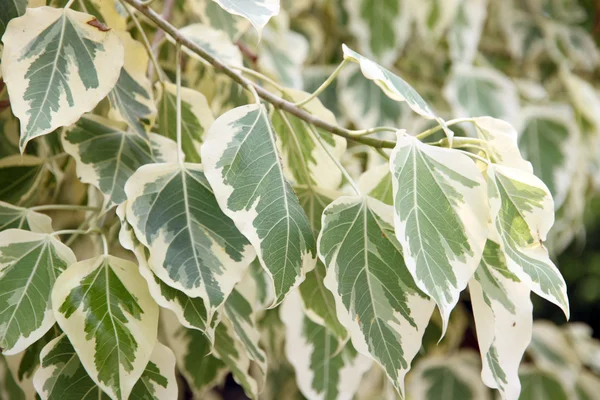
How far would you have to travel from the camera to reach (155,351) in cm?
56

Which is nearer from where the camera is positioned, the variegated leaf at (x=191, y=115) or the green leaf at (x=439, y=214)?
the green leaf at (x=439, y=214)

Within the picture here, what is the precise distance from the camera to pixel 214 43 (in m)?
0.79

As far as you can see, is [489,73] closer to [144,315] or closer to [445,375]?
[445,375]

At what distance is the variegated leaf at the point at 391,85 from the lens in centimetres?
50

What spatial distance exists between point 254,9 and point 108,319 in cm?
28

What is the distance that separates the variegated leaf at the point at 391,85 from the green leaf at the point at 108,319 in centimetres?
25

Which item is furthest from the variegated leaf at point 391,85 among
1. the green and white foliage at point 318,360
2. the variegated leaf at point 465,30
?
the variegated leaf at point 465,30

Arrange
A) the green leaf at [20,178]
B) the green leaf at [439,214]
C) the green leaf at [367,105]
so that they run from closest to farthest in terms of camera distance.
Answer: the green leaf at [439,214] → the green leaf at [20,178] → the green leaf at [367,105]

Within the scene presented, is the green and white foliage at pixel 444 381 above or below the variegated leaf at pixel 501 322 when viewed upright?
below

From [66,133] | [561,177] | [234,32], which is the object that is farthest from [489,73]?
[66,133]

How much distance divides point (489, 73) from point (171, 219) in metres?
0.92

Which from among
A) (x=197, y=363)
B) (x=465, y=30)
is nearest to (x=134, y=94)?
(x=197, y=363)

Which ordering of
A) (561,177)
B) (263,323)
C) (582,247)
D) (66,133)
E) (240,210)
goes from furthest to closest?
(582,247) → (561,177) → (263,323) → (66,133) → (240,210)

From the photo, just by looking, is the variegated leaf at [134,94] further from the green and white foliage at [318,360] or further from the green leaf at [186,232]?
the green and white foliage at [318,360]
